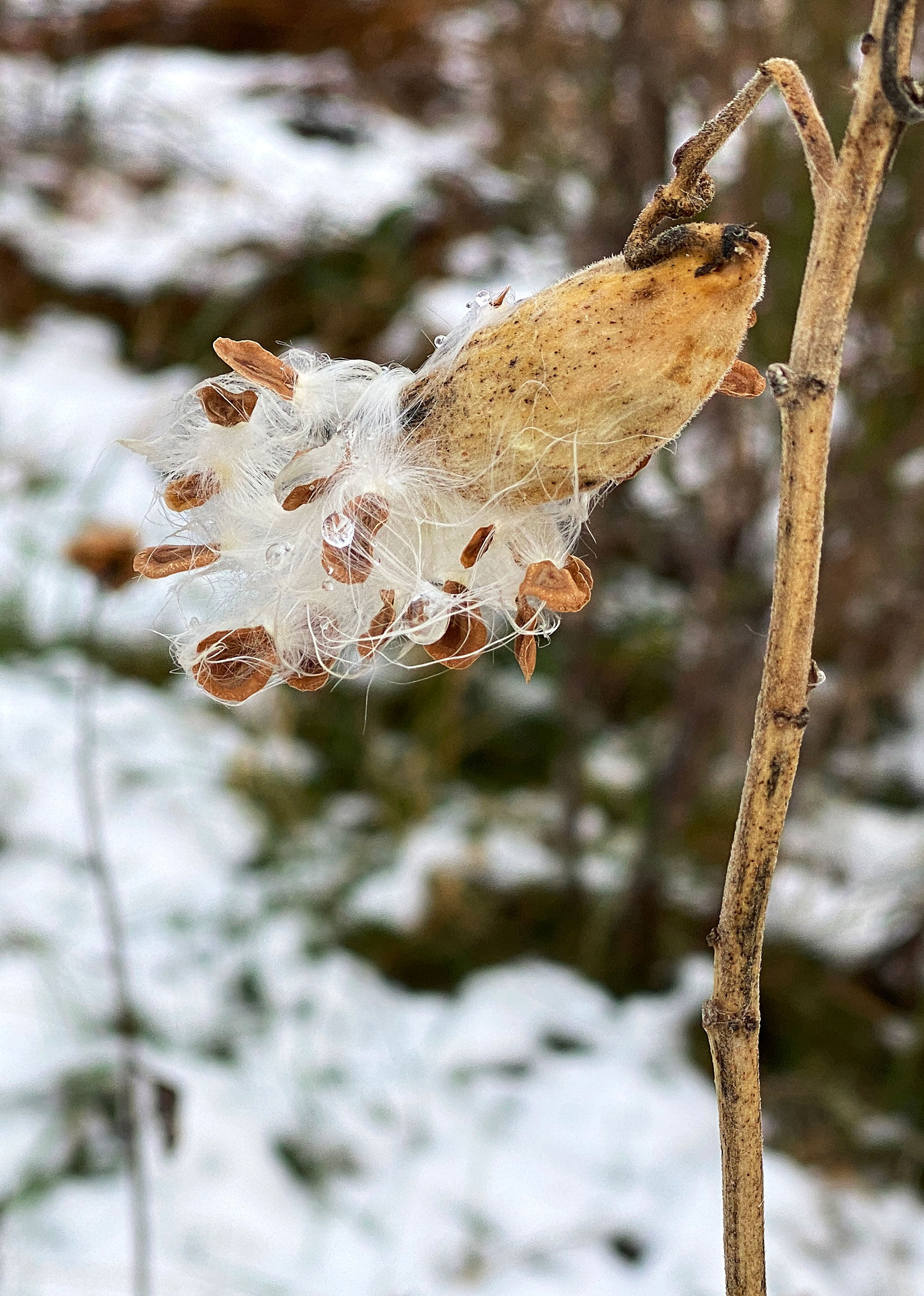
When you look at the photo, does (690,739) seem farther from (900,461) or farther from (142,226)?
(142,226)

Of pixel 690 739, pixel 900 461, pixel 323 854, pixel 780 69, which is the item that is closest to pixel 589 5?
pixel 900 461

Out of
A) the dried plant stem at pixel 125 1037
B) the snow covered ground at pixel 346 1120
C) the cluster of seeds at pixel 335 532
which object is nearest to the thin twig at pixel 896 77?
the cluster of seeds at pixel 335 532

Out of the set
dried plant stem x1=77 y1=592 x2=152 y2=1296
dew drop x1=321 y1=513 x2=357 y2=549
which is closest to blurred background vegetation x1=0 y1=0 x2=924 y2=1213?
dried plant stem x1=77 y1=592 x2=152 y2=1296

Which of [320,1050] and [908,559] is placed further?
[908,559]

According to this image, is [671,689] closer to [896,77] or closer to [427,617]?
[427,617]

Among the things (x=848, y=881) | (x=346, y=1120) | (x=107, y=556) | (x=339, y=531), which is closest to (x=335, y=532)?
(x=339, y=531)
